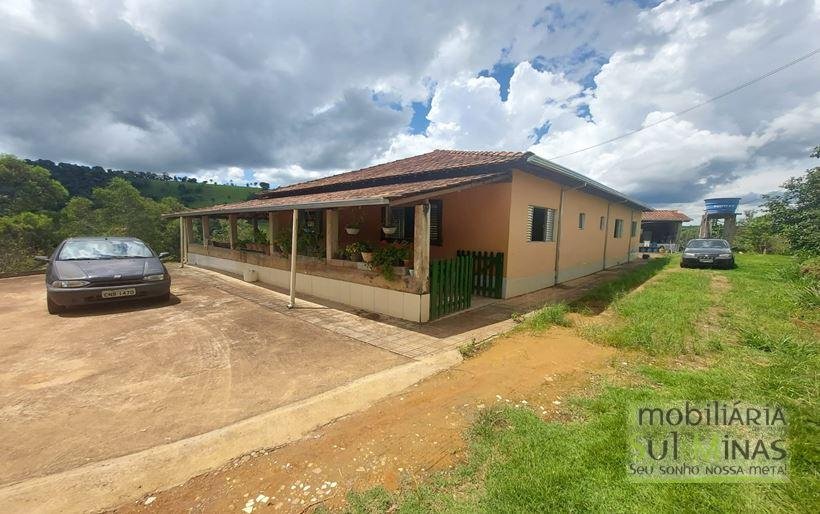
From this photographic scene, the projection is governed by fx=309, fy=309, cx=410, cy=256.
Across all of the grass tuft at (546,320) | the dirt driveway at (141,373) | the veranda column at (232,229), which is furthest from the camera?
the veranda column at (232,229)

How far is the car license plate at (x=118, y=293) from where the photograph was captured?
19.1ft

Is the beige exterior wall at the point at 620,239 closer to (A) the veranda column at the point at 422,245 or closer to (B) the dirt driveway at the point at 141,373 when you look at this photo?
(A) the veranda column at the point at 422,245

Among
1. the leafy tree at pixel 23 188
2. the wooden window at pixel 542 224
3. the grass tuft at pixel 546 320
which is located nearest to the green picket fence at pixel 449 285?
the grass tuft at pixel 546 320

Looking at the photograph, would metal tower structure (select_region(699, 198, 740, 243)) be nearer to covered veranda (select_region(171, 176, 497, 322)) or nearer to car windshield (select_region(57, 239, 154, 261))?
covered veranda (select_region(171, 176, 497, 322))

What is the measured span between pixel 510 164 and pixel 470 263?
2.63 metres

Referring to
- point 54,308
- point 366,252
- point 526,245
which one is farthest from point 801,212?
point 54,308

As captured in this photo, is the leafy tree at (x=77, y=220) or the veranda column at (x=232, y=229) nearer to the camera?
Answer: the veranda column at (x=232, y=229)

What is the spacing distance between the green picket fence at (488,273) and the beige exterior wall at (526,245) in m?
0.15

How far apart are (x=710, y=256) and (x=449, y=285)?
48.2 feet

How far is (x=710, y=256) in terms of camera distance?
1375 centimetres

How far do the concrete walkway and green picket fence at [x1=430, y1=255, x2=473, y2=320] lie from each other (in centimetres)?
20

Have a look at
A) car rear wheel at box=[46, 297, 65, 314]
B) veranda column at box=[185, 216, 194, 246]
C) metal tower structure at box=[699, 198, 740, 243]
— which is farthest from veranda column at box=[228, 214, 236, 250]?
metal tower structure at box=[699, 198, 740, 243]

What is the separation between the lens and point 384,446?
2.44 m

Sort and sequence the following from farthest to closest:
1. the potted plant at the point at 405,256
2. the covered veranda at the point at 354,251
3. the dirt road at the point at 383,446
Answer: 1. the potted plant at the point at 405,256
2. the covered veranda at the point at 354,251
3. the dirt road at the point at 383,446
